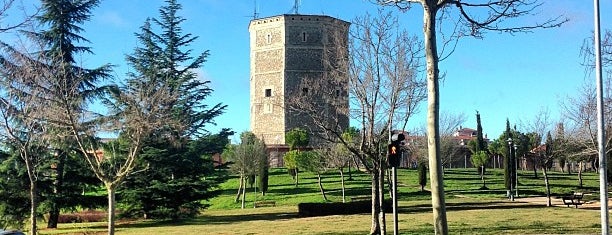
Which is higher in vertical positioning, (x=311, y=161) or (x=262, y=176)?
(x=311, y=161)

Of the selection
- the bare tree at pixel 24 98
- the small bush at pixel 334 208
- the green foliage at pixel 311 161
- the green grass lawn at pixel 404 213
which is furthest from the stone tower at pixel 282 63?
Result: the bare tree at pixel 24 98

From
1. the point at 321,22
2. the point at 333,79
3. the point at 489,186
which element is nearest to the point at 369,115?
the point at 333,79

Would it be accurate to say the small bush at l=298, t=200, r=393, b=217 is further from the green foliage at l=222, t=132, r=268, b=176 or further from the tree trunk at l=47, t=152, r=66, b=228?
the green foliage at l=222, t=132, r=268, b=176

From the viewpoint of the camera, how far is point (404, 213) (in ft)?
93.0

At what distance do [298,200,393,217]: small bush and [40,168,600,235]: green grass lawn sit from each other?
1.91 feet

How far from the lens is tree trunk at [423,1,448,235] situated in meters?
7.54

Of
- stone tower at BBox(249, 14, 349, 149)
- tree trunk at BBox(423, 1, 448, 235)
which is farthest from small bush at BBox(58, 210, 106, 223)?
stone tower at BBox(249, 14, 349, 149)

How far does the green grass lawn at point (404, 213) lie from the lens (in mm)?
19656

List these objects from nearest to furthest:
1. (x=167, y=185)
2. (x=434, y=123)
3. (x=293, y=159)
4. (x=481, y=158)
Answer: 1. (x=434, y=123)
2. (x=167, y=185)
3. (x=293, y=159)
4. (x=481, y=158)

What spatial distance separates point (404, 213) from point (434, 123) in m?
21.3

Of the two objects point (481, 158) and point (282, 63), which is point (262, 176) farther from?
point (282, 63)

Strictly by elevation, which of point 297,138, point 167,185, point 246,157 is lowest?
point 167,185

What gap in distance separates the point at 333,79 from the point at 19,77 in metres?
8.98

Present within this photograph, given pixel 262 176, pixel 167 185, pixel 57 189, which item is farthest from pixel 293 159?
pixel 57 189
